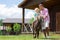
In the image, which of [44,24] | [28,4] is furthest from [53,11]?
[44,24]

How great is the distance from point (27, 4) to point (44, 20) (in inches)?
558

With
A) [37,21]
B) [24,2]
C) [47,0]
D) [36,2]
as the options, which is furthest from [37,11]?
[24,2]

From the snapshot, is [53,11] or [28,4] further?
[28,4]

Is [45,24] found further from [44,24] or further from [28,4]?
[28,4]

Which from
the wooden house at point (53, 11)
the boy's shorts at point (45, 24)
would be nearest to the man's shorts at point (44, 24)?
the boy's shorts at point (45, 24)

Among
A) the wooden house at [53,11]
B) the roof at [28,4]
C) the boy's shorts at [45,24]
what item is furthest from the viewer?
the roof at [28,4]

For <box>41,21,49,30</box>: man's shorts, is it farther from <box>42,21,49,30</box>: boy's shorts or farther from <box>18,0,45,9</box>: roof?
<box>18,0,45,9</box>: roof

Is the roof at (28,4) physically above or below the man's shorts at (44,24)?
above

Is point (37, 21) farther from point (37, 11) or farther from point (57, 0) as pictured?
point (57, 0)

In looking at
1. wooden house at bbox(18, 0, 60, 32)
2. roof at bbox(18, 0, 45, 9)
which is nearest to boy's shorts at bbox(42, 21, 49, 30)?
wooden house at bbox(18, 0, 60, 32)

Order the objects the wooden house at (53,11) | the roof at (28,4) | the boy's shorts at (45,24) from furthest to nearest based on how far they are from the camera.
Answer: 1. the roof at (28,4)
2. the wooden house at (53,11)
3. the boy's shorts at (45,24)

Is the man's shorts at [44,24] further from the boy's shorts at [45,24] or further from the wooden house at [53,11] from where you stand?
the wooden house at [53,11]

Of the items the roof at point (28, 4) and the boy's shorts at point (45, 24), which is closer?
the boy's shorts at point (45, 24)

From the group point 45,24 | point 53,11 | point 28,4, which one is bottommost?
point 45,24
